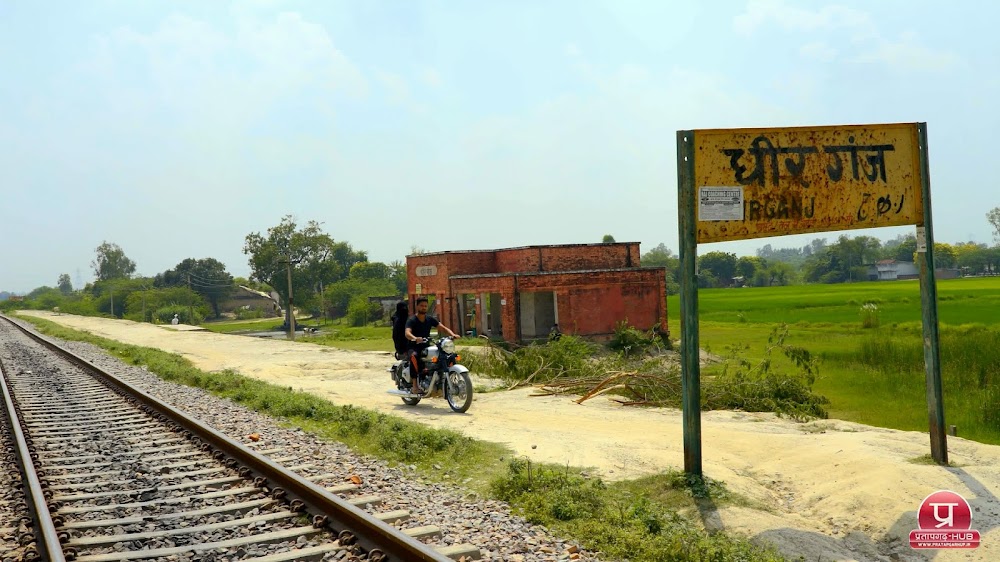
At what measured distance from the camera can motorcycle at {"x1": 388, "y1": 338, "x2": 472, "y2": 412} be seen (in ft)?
40.1

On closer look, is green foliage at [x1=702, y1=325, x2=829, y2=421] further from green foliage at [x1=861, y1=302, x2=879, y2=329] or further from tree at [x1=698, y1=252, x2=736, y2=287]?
tree at [x1=698, y1=252, x2=736, y2=287]

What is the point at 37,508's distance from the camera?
6.07m

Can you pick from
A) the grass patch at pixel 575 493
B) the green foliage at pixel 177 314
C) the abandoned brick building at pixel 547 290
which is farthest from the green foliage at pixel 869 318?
the green foliage at pixel 177 314

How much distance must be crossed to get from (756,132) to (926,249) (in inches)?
89.1

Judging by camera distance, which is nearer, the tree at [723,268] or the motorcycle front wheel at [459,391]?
the motorcycle front wheel at [459,391]

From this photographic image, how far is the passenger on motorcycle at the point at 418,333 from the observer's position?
1234cm

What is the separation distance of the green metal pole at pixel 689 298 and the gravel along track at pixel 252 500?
1995 millimetres

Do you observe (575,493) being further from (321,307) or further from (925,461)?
(321,307)

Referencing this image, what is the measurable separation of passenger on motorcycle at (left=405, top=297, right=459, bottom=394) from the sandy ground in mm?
693

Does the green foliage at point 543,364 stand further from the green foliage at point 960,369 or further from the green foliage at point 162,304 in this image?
the green foliage at point 162,304

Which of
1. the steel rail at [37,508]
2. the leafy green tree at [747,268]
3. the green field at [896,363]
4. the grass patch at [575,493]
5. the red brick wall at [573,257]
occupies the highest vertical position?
the leafy green tree at [747,268]

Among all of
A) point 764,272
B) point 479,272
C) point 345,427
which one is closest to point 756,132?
point 345,427

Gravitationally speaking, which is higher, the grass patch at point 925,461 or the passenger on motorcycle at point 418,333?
the passenger on motorcycle at point 418,333

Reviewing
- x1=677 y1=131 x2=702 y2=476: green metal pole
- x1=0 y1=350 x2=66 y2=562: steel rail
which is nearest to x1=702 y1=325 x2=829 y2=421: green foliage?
x1=677 y1=131 x2=702 y2=476: green metal pole
